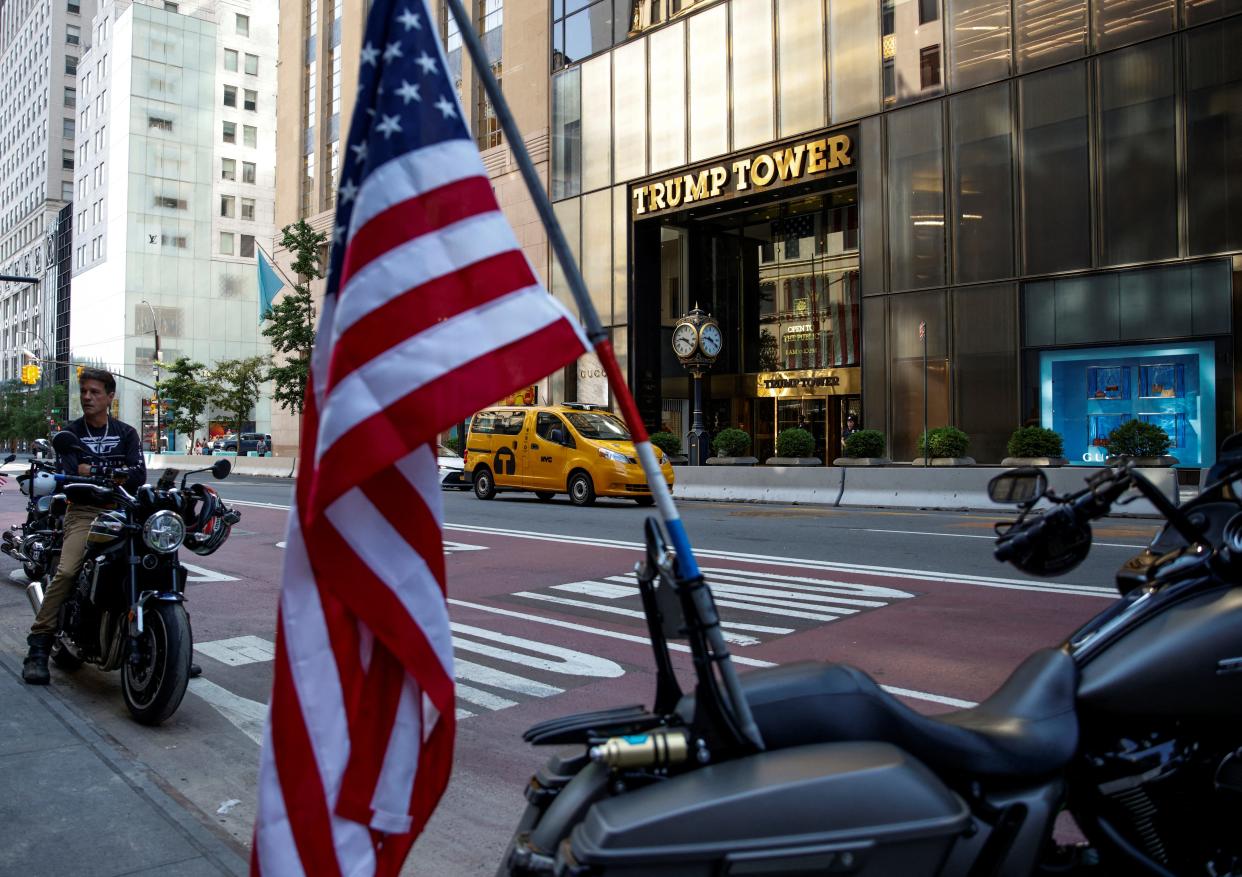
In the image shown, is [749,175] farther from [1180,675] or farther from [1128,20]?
[1180,675]

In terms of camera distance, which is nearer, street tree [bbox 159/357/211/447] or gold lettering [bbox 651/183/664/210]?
gold lettering [bbox 651/183/664/210]

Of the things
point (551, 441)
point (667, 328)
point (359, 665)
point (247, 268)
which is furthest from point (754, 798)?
point (247, 268)

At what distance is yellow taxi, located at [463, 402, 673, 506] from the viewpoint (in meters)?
18.4

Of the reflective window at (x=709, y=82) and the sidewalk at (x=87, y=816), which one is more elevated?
the reflective window at (x=709, y=82)

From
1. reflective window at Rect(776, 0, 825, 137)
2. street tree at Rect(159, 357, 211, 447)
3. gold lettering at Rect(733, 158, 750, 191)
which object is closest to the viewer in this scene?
reflective window at Rect(776, 0, 825, 137)

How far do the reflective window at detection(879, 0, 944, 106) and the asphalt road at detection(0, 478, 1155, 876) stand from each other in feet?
49.0

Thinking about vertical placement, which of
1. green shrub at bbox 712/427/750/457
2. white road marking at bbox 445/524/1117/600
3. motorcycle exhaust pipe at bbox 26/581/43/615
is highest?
green shrub at bbox 712/427/750/457

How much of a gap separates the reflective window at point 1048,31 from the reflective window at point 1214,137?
2407 millimetres

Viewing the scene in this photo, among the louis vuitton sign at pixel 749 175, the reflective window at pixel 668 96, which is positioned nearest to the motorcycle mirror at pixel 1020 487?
the louis vuitton sign at pixel 749 175

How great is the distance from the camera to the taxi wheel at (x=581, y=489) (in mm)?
18672

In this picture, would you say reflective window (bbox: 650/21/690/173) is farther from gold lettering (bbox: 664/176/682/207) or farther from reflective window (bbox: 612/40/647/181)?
gold lettering (bbox: 664/176/682/207)

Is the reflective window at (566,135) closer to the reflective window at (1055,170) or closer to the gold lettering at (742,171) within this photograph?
the gold lettering at (742,171)

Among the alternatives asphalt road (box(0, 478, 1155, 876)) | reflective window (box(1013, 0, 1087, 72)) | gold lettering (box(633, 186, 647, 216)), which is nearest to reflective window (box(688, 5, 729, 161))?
gold lettering (box(633, 186, 647, 216))

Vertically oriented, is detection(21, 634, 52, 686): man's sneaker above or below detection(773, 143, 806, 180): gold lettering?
below
